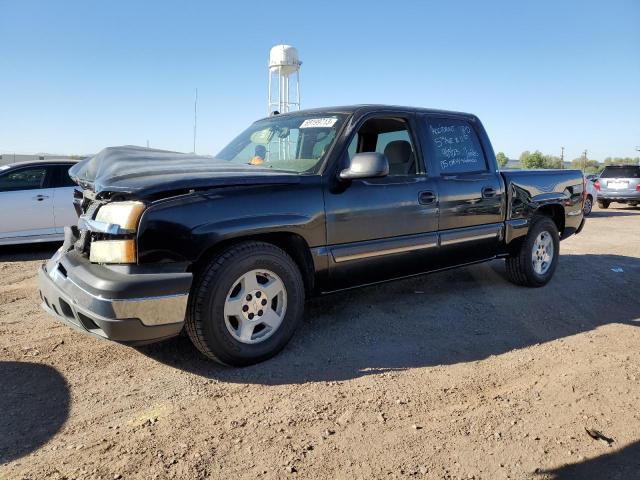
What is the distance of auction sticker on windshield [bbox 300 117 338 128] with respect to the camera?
3955 mm

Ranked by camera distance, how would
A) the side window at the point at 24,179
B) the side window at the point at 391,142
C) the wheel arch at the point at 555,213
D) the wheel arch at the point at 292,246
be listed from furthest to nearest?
the side window at the point at 24,179 → the wheel arch at the point at 555,213 → the side window at the point at 391,142 → the wheel arch at the point at 292,246

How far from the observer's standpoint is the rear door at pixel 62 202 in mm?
7680

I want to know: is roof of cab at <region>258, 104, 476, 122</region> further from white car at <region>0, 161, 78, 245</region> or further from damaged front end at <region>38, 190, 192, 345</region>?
white car at <region>0, 161, 78, 245</region>

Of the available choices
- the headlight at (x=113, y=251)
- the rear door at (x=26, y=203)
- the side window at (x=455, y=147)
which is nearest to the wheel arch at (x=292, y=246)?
the headlight at (x=113, y=251)

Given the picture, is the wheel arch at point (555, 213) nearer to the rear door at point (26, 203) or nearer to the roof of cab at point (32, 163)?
the rear door at point (26, 203)

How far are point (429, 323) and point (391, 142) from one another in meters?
1.71

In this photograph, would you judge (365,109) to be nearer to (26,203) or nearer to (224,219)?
(224,219)

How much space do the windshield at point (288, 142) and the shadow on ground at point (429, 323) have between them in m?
1.36

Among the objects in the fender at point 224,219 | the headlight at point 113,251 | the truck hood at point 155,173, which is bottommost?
the headlight at point 113,251

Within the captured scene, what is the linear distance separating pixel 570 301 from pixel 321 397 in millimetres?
3314

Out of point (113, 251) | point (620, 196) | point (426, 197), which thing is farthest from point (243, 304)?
point (620, 196)

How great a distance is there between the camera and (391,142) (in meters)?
4.61

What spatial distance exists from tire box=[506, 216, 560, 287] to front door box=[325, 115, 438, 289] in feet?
4.93

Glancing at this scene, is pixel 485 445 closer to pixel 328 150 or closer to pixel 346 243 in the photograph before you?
pixel 346 243
